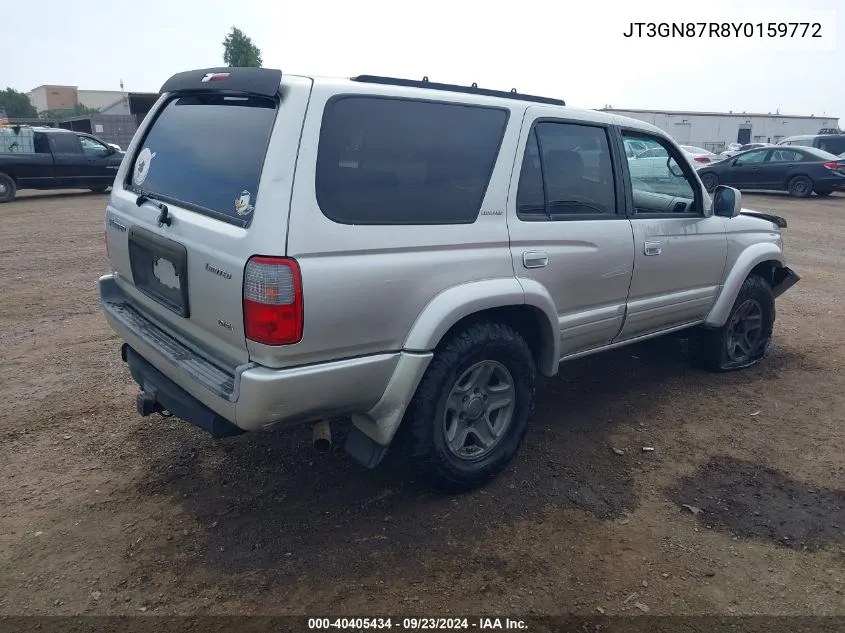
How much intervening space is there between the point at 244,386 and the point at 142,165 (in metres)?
1.67

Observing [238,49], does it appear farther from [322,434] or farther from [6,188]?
[322,434]

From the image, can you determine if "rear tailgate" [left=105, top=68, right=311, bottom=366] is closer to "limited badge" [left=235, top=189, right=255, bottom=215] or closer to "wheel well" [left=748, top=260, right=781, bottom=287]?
"limited badge" [left=235, top=189, right=255, bottom=215]

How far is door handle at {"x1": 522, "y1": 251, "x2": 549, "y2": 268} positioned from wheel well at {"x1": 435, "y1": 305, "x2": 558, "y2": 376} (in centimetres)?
22

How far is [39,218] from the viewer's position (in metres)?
12.4

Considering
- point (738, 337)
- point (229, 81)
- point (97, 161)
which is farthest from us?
point (97, 161)

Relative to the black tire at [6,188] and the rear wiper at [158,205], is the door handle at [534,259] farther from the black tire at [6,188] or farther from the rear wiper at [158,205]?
the black tire at [6,188]

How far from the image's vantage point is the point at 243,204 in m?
2.55

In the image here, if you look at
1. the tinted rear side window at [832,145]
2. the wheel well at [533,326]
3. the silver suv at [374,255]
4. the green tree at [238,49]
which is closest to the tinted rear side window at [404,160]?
the silver suv at [374,255]

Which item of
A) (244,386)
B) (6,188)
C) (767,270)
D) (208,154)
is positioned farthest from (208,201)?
(6,188)

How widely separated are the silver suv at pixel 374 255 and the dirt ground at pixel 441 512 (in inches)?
14.9

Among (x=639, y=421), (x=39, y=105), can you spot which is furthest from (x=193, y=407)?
(x=39, y=105)

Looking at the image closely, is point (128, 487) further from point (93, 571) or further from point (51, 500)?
point (93, 571)

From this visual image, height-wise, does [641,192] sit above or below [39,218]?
above

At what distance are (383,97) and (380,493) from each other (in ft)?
6.18
